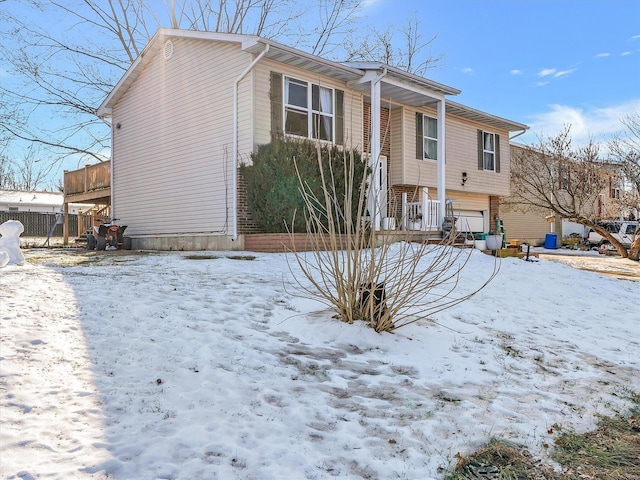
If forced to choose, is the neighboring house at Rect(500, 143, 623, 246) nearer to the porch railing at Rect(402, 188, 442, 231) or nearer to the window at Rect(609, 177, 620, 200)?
the window at Rect(609, 177, 620, 200)

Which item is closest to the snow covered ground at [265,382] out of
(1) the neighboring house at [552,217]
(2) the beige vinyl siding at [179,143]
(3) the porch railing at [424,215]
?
(2) the beige vinyl siding at [179,143]

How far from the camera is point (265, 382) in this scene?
3027 millimetres

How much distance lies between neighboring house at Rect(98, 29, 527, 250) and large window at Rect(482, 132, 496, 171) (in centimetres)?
139

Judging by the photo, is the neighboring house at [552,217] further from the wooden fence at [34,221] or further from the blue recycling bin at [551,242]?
the wooden fence at [34,221]

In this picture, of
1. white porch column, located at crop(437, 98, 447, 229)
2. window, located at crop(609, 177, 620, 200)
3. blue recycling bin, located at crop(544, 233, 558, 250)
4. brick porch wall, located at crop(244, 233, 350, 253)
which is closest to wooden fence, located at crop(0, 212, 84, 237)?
brick porch wall, located at crop(244, 233, 350, 253)

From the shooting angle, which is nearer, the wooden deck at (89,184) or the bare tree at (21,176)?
the wooden deck at (89,184)

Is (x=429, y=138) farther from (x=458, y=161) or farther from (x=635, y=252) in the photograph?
(x=635, y=252)

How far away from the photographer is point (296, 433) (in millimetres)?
2467

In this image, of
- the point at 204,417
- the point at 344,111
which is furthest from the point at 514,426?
the point at 344,111

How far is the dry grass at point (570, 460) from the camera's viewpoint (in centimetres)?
227

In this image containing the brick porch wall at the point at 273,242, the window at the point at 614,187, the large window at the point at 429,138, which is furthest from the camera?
the window at the point at 614,187

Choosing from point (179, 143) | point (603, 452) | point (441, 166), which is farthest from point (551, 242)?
point (603, 452)

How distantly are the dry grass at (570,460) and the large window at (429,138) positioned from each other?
13013 mm

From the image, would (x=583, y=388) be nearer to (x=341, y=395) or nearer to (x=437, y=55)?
(x=341, y=395)
